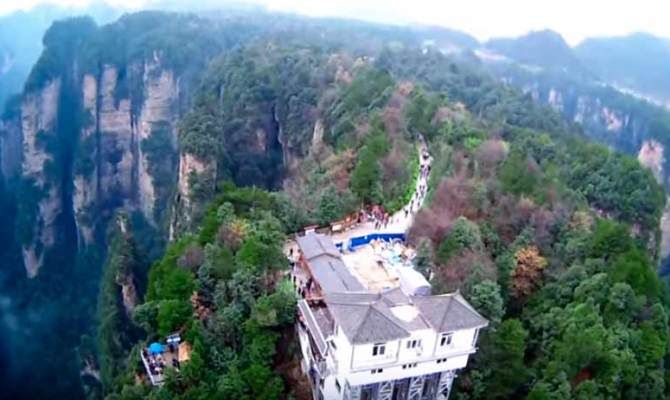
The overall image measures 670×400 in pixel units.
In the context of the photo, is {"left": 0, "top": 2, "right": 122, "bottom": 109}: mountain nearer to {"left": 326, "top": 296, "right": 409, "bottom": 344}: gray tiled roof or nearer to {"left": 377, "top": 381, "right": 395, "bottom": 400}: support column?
{"left": 326, "top": 296, "right": 409, "bottom": 344}: gray tiled roof

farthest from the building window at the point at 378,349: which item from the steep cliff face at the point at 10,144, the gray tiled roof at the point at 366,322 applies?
the steep cliff face at the point at 10,144

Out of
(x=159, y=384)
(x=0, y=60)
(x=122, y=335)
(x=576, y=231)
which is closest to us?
(x=159, y=384)

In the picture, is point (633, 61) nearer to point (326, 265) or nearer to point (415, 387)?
point (326, 265)

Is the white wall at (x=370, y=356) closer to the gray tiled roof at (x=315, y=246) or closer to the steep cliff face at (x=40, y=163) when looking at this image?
the gray tiled roof at (x=315, y=246)

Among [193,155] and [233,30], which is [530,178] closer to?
[193,155]

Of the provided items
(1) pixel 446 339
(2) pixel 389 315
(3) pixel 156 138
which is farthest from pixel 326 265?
(3) pixel 156 138

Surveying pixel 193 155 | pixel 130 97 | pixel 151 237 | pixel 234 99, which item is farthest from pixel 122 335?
pixel 130 97
